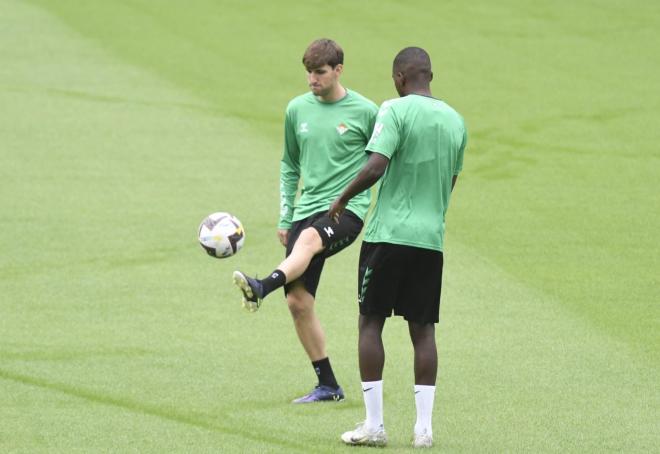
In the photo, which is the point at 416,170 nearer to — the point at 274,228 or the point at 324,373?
the point at 324,373

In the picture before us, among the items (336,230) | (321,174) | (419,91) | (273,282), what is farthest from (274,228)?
(419,91)

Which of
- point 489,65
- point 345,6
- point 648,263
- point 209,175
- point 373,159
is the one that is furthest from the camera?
point 345,6

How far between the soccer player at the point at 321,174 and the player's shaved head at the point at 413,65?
1.09 meters

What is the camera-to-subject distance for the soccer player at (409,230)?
8148mm

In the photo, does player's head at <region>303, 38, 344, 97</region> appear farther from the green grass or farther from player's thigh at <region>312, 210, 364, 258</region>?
the green grass

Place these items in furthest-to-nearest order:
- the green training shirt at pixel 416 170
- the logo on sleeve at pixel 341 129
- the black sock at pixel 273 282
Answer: the logo on sleeve at pixel 341 129 → the black sock at pixel 273 282 → the green training shirt at pixel 416 170

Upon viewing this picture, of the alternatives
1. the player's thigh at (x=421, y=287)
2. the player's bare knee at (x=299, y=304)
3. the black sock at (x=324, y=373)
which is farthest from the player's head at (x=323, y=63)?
the black sock at (x=324, y=373)

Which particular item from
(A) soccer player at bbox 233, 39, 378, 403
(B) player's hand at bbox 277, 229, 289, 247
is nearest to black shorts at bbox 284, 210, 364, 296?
(A) soccer player at bbox 233, 39, 378, 403

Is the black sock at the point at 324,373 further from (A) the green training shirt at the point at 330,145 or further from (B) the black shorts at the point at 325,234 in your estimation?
(A) the green training shirt at the point at 330,145

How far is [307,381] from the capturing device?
10188mm

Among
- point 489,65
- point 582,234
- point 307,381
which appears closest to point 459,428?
point 307,381

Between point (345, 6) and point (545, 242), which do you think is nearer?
point (545, 242)

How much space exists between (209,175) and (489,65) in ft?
24.5

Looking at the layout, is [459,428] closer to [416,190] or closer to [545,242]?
[416,190]
